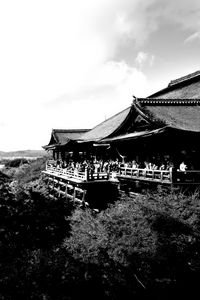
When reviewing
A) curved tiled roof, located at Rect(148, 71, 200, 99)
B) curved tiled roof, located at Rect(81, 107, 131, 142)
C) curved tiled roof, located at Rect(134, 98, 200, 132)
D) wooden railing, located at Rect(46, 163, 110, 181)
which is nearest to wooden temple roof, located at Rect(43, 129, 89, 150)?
curved tiled roof, located at Rect(81, 107, 131, 142)

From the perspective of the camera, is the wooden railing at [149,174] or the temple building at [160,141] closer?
the wooden railing at [149,174]

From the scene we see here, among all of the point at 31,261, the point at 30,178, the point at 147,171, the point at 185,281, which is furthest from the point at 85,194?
the point at 30,178

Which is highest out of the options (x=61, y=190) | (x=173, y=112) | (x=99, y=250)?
(x=173, y=112)

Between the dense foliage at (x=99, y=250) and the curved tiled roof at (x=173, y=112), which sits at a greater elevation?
the curved tiled roof at (x=173, y=112)

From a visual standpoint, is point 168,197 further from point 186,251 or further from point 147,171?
point 147,171

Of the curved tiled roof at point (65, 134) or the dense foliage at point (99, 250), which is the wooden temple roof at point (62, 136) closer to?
the curved tiled roof at point (65, 134)

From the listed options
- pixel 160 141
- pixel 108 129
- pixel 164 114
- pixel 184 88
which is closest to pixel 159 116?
pixel 164 114

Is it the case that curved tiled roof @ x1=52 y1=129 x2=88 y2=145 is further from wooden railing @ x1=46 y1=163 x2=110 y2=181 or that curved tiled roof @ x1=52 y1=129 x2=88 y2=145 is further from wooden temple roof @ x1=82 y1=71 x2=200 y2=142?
wooden temple roof @ x1=82 y1=71 x2=200 y2=142

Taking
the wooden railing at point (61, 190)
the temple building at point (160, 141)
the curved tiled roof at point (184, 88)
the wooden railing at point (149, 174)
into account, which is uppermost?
the curved tiled roof at point (184, 88)

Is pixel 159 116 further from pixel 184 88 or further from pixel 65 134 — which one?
pixel 65 134

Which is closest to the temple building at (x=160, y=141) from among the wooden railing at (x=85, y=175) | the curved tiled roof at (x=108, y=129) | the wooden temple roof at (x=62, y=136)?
the wooden railing at (x=85, y=175)

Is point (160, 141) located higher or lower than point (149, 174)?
higher

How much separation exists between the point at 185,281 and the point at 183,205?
109 inches

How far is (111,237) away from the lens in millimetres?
9875
